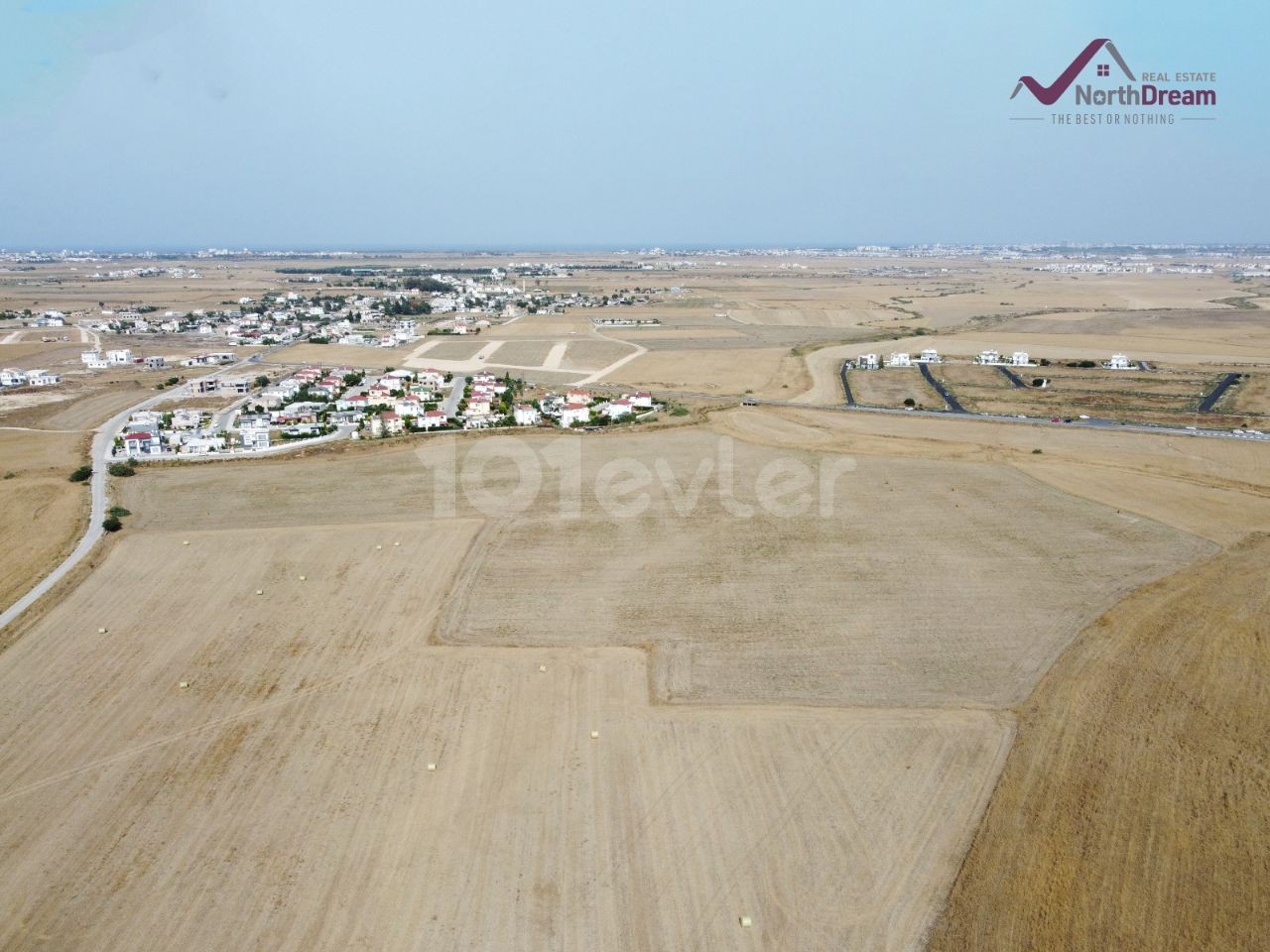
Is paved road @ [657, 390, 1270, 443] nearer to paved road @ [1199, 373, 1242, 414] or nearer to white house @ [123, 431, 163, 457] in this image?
paved road @ [1199, 373, 1242, 414]

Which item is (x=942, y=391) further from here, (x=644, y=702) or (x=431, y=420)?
(x=644, y=702)

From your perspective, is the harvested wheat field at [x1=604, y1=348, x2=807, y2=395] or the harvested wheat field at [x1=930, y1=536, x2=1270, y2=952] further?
the harvested wheat field at [x1=604, y1=348, x2=807, y2=395]

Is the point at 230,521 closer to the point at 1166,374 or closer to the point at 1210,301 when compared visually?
the point at 1166,374

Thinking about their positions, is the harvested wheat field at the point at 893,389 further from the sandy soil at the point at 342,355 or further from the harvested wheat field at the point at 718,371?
the sandy soil at the point at 342,355

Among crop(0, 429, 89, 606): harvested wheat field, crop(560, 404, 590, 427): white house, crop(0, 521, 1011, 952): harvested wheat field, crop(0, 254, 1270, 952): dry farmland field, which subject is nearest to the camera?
crop(0, 521, 1011, 952): harvested wheat field

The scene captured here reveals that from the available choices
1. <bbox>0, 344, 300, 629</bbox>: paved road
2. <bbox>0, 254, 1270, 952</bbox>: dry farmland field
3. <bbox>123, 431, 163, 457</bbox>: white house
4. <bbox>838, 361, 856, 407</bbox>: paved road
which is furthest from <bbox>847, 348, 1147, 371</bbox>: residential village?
<bbox>0, 344, 300, 629</bbox>: paved road

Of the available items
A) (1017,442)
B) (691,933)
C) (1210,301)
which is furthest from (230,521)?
(1210,301)

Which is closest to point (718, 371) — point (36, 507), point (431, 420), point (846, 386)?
point (846, 386)
